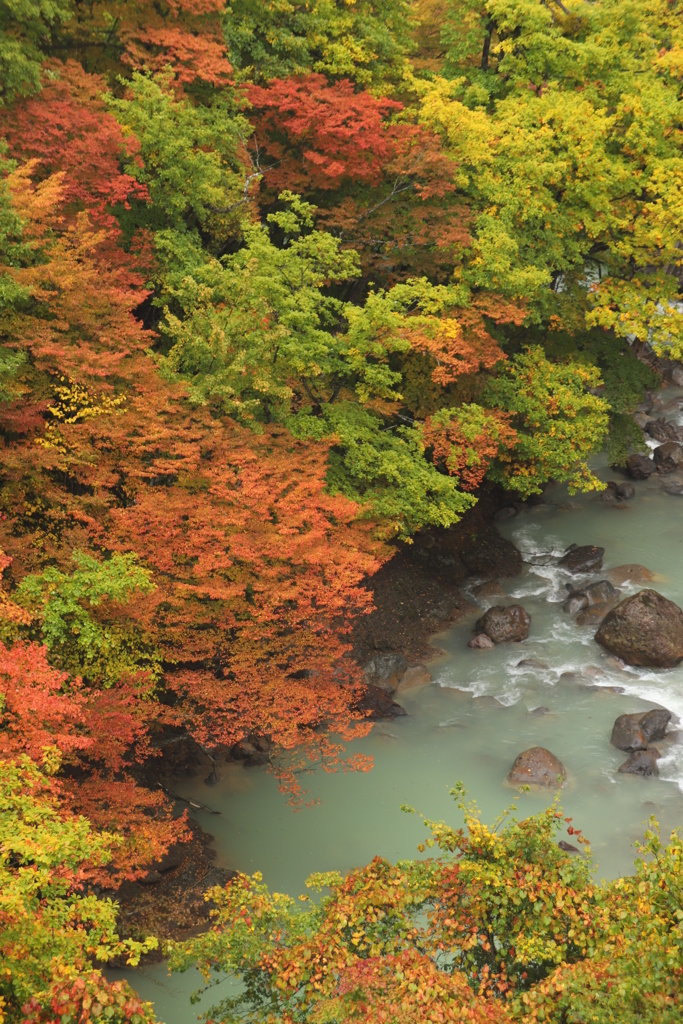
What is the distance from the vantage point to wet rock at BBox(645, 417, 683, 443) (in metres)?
31.9

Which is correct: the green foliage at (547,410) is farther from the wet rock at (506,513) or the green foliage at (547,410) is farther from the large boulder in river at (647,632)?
the wet rock at (506,513)

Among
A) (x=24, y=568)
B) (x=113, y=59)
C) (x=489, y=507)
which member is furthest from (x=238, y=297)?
(x=489, y=507)

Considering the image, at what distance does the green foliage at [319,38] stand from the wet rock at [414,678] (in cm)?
1532

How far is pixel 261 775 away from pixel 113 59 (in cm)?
1706

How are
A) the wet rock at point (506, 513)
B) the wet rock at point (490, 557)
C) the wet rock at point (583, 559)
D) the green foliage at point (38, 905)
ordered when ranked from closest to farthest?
the green foliage at point (38, 905)
the wet rock at point (583, 559)
the wet rock at point (490, 557)
the wet rock at point (506, 513)

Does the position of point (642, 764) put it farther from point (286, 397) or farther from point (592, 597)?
point (286, 397)

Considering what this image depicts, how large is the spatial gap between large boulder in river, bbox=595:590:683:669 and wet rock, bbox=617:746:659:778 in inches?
126

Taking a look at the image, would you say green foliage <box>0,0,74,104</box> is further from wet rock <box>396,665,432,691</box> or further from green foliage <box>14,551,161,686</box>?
wet rock <box>396,665,432,691</box>

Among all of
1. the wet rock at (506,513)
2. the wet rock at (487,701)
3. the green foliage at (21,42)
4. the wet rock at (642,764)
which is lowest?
the wet rock at (487,701)

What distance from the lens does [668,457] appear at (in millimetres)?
30234

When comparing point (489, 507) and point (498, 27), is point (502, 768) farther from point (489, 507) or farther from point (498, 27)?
point (498, 27)

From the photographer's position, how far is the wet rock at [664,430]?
105 feet

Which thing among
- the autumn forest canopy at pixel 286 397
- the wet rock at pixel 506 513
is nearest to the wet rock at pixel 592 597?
the autumn forest canopy at pixel 286 397

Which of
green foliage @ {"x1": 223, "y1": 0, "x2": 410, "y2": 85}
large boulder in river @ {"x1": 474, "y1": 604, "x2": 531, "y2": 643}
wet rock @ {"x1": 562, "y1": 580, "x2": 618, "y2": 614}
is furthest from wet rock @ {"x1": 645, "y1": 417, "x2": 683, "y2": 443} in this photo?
green foliage @ {"x1": 223, "y1": 0, "x2": 410, "y2": 85}
